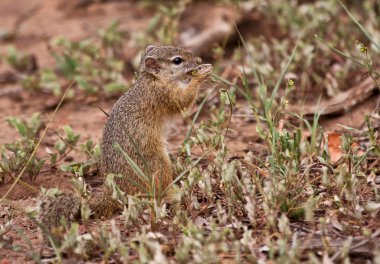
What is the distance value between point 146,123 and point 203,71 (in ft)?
1.94

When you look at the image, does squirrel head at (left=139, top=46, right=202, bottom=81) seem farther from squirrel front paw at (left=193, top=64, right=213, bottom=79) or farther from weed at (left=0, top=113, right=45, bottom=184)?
Result: weed at (left=0, top=113, right=45, bottom=184)

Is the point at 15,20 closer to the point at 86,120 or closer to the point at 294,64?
the point at 86,120

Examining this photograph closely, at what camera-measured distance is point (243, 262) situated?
3.87 m

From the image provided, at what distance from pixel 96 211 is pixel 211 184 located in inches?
29.7

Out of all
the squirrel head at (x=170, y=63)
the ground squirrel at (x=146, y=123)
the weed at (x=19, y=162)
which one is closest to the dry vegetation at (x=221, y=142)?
the weed at (x=19, y=162)

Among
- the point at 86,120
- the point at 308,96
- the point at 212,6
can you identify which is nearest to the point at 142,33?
the point at 212,6

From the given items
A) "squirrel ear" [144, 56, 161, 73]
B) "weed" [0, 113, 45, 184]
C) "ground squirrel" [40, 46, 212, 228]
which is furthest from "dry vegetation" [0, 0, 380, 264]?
"squirrel ear" [144, 56, 161, 73]

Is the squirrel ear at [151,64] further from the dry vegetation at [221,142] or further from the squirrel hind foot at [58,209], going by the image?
the squirrel hind foot at [58,209]

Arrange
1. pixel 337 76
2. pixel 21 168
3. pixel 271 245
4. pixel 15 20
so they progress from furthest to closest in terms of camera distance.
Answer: pixel 15 20, pixel 337 76, pixel 21 168, pixel 271 245

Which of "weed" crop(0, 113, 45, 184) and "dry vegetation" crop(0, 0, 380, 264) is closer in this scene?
"dry vegetation" crop(0, 0, 380, 264)

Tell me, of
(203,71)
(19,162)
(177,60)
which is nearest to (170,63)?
(177,60)

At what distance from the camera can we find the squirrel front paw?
5.38m

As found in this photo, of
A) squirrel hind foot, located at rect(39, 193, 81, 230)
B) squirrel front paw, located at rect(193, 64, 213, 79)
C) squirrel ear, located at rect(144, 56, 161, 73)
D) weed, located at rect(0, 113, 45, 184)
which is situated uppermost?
squirrel ear, located at rect(144, 56, 161, 73)

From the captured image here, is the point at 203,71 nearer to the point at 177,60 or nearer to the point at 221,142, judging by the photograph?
the point at 177,60
